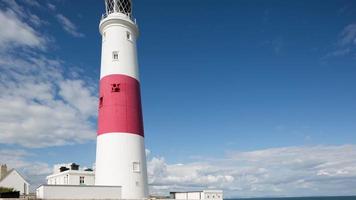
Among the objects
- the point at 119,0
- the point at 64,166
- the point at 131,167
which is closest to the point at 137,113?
the point at 131,167

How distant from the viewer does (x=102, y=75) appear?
29.9 m

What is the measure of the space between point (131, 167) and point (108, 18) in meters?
11.7

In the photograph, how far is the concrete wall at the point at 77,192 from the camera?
23.9 metres

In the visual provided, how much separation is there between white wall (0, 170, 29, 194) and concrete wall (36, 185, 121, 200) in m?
33.1

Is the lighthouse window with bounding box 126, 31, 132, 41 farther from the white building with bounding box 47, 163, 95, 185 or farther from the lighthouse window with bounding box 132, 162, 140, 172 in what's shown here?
the white building with bounding box 47, 163, 95, 185

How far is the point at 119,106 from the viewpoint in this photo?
28.2 m

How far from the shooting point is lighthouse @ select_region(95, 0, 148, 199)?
27609 millimetres

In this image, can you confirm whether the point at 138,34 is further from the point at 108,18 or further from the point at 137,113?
the point at 137,113

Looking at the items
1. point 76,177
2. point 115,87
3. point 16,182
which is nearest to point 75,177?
point 76,177

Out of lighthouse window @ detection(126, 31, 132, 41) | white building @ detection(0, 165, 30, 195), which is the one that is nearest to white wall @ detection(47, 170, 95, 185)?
lighthouse window @ detection(126, 31, 132, 41)

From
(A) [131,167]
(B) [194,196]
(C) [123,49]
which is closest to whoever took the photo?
(A) [131,167]

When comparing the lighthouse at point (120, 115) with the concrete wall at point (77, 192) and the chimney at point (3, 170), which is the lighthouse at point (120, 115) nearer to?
the concrete wall at point (77, 192)

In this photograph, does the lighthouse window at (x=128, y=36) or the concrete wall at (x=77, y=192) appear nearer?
the concrete wall at (x=77, y=192)

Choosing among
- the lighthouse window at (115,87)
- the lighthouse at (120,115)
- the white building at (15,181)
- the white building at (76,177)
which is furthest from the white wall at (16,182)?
the lighthouse window at (115,87)
